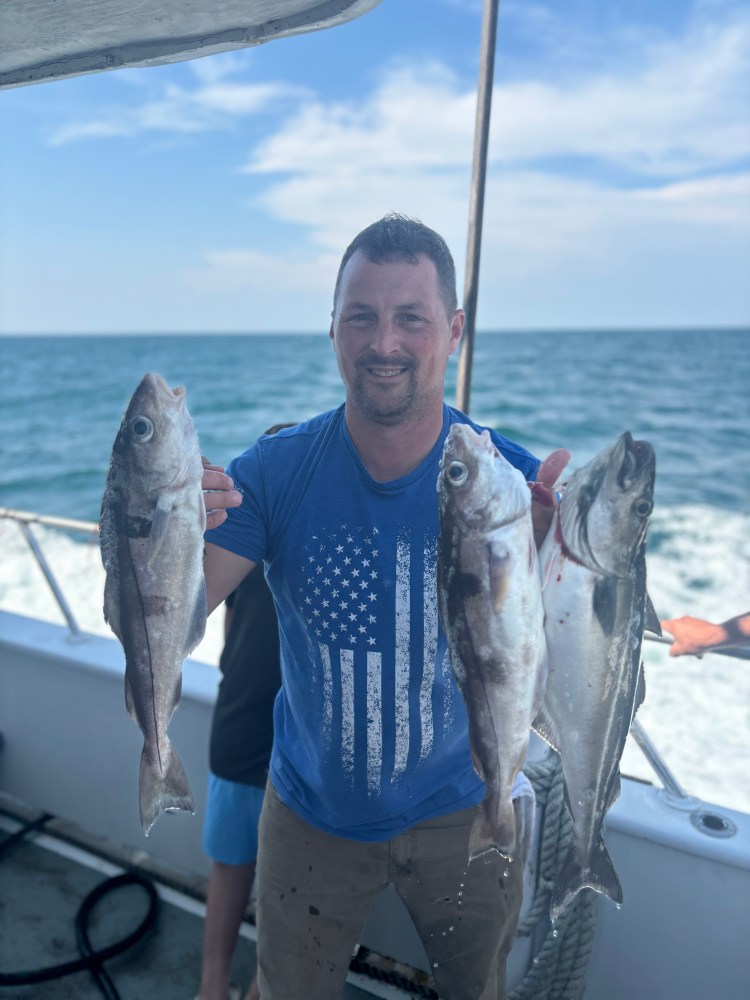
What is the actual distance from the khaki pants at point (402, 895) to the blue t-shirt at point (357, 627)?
0.25 ft

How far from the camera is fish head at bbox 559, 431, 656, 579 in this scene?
1.58 meters

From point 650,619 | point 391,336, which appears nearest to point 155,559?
point 391,336

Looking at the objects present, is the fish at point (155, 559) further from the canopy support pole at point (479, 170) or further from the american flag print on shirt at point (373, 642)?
the canopy support pole at point (479, 170)

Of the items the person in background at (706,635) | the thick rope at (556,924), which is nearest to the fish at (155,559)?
the thick rope at (556,924)

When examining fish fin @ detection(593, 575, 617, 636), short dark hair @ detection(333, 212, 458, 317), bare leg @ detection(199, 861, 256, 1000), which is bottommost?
bare leg @ detection(199, 861, 256, 1000)

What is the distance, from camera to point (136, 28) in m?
1.90

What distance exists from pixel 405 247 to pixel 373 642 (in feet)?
3.86

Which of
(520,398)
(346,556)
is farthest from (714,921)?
(520,398)

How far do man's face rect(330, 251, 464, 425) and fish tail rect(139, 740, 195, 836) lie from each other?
1126 millimetres

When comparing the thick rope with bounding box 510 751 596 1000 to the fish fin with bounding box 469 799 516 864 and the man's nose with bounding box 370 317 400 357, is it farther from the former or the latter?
the man's nose with bounding box 370 317 400 357

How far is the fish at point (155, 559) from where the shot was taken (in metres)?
1.81

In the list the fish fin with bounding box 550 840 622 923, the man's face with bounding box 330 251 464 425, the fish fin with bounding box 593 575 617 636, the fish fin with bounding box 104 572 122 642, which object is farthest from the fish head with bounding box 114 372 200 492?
the fish fin with bounding box 550 840 622 923

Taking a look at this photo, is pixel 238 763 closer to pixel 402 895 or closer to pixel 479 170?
pixel 402 895

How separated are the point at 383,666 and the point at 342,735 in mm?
269
